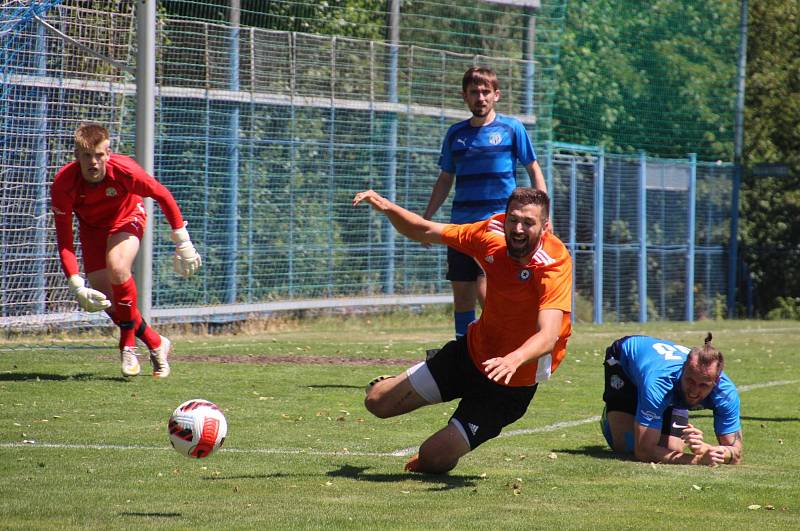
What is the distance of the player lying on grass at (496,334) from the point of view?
6.87 m

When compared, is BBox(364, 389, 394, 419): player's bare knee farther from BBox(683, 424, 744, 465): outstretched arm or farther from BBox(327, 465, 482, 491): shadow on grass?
BBox(683, 424, 744, 465): outstretched arm

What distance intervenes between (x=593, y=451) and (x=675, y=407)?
642 millimetres

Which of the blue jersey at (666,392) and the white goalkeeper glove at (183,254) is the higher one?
the white goalkeeper glove at (183,254)

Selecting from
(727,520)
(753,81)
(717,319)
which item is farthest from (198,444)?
(753,81)

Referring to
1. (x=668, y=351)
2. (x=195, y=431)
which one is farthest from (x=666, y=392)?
(x=195, y=431)

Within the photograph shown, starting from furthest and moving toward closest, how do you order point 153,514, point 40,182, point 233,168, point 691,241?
point 691,241, point 233,168, point 40,182, point 153,514

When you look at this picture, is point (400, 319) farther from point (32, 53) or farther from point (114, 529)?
point (114, 529)

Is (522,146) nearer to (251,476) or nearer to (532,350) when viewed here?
(532,350)

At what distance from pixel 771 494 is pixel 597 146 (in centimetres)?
1769

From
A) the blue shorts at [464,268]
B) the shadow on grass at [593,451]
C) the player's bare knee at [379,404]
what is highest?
the blue shorts at [464,268]

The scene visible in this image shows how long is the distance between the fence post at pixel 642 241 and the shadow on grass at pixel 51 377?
14507 millimetres

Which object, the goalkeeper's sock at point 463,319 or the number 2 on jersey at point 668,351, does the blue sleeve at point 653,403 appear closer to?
the number 2 on jersey at point 668,351

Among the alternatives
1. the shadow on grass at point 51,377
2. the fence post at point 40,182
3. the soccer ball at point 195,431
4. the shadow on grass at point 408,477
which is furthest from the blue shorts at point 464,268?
the fence post at point 40,182

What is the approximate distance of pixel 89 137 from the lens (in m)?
10.1
